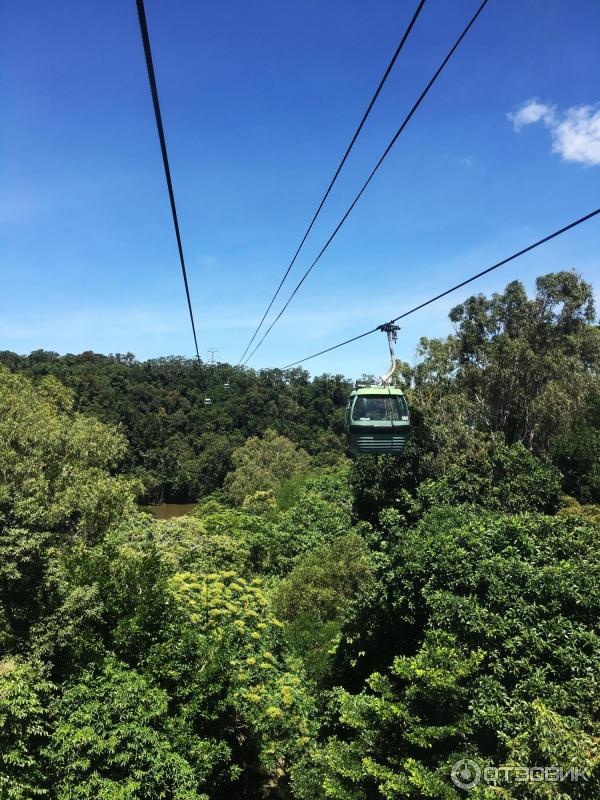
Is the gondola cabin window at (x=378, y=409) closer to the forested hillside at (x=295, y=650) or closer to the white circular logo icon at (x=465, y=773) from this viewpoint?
the forested hillside at (x=295, y=650)

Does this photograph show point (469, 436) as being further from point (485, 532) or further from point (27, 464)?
point (27, 464)

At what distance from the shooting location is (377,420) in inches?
445

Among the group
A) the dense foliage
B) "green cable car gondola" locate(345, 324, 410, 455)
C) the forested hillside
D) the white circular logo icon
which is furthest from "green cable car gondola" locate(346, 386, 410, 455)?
the dense foliage

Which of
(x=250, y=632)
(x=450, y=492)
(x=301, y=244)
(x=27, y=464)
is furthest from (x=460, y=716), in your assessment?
(x=27, y=464)

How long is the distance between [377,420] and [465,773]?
656 cm

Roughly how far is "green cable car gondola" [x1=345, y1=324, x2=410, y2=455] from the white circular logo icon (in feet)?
20.0

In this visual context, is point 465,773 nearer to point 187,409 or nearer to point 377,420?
point 377,420

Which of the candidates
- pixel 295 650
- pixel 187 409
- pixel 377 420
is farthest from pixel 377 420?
pixel 187 409

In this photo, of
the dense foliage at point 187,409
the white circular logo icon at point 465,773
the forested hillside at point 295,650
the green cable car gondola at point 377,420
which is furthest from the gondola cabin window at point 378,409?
the dense foliage at point 187,409

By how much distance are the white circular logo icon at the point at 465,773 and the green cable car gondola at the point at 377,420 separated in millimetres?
6090

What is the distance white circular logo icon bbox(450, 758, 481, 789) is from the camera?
6294 mm

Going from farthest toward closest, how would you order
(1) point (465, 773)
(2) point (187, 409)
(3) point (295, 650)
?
1. (2) point (187, 409)
2. (3) point (295, 650)
3. (1) point (465, 773)

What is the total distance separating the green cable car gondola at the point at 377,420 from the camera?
11273mm

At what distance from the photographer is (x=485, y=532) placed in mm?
9562
